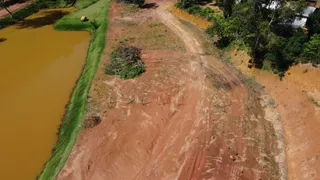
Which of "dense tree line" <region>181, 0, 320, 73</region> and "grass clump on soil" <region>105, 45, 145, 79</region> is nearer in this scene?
"dense tree line" <region>181, 0, 320, 73</region>

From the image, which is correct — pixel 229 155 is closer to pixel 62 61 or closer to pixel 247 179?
pixel 247 179

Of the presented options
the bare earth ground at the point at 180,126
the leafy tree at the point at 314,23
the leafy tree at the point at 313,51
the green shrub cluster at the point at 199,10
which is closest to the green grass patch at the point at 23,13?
the bare earth ground at the point at 180,126

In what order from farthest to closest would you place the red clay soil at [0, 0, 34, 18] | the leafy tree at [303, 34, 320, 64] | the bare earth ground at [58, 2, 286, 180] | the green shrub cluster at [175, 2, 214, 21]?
the red clay soil at [0, 0, 34, 18]
the green shrub cluster at [175, 2, 214, 21]
the leafy tree at [303, 34, 320, 64]
the bare earth ground at [58, 2, 286, 180]

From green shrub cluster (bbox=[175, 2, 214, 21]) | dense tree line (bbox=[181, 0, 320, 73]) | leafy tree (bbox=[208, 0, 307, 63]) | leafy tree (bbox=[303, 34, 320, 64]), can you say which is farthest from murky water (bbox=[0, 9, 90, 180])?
leafy tree (bbox=[303, 34, 320, 64])

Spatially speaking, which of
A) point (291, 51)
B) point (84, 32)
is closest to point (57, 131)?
point (84, 32)

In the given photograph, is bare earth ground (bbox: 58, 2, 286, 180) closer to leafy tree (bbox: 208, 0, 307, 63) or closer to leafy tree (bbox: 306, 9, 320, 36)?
leafy tree (bbox: 208, 0, 307, 63)

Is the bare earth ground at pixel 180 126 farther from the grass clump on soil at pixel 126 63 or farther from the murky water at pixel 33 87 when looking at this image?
the murky water at pixel 33 87
